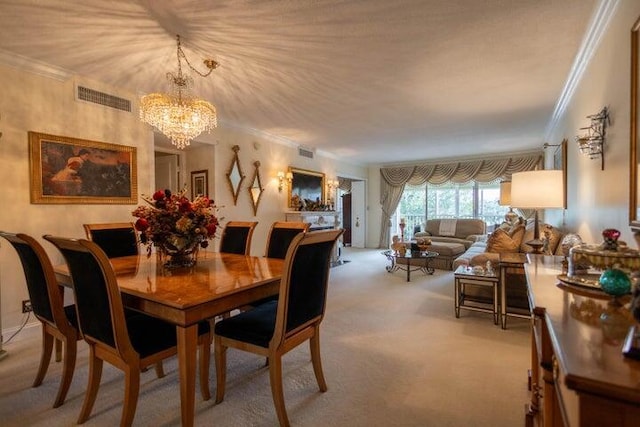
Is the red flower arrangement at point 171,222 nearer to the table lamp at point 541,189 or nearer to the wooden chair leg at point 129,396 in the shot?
the wooden chair leg at point 129,396

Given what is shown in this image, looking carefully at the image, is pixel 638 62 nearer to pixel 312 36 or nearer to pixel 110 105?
pixel 312 36

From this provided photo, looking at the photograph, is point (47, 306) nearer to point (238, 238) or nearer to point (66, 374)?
point (66, 374)

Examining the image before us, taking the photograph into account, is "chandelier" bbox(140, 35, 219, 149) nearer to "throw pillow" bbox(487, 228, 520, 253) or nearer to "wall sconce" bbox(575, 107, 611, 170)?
"wall sconce" bbox(575, 107, 611, 170)

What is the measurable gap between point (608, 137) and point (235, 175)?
439 centimetres

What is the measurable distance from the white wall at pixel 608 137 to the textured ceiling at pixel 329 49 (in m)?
0.29

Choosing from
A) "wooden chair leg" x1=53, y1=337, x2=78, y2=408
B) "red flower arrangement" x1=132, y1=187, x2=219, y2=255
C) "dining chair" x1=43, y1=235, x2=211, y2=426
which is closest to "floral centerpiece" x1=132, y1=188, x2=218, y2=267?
"red flower arrangement" x1=132, y1=187, x2=219, y2=255

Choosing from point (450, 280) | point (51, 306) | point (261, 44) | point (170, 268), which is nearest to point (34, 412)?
point (51, 306)

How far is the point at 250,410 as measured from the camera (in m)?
1.88

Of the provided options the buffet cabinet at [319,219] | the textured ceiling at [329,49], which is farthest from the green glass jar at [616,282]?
the buffet cabinet at [319,219]

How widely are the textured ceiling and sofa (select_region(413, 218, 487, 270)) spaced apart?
8.68ft

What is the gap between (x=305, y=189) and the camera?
21.6 ft

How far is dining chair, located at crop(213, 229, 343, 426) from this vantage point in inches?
67.1

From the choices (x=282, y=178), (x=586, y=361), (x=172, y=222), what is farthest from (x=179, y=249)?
(x=282, y=178)

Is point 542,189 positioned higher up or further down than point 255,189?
further down
